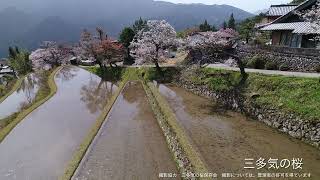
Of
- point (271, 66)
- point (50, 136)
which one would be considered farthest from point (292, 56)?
point (50, 136)

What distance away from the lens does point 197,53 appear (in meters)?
40.8

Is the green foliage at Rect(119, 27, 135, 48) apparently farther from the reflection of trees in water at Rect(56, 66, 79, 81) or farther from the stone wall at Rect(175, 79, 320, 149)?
the stone wall at Rect(175, 79, 320, 149)

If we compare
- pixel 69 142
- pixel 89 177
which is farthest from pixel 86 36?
pixel 89 177

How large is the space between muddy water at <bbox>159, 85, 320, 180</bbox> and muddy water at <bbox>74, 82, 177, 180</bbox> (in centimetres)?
214

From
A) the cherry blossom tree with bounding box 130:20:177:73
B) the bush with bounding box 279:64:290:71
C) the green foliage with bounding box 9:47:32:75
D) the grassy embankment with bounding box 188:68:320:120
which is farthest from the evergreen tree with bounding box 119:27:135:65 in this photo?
the bush with bounding box 279:64:290:71

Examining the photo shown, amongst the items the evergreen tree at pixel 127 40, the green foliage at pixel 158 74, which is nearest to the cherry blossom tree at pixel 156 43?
the green foliage at pixel 158 74

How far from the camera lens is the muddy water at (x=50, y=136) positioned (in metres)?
15.9

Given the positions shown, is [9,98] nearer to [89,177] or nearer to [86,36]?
[86,36]

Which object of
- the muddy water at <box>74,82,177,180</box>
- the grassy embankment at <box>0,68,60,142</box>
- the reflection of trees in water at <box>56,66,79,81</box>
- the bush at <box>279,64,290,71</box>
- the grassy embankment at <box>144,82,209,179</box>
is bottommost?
the reflection of trees in water at <box>56,66,79,81</box>

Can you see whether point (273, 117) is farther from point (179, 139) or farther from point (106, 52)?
point (106, 52)

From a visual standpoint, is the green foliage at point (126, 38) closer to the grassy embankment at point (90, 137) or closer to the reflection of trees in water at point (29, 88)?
the grassy embankment at point (90, 137)

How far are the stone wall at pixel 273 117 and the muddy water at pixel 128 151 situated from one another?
6.57 meters

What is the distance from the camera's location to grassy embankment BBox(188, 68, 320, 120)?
19719 mm

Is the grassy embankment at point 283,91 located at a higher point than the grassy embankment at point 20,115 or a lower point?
higher
